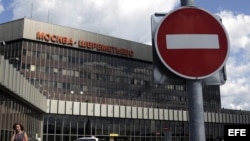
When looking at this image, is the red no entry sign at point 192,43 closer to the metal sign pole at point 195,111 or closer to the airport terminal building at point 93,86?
the metal sign pole at point 195,111

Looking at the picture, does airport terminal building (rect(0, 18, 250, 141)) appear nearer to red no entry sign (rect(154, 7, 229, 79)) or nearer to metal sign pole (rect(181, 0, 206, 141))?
red no entry sign (rect(154, 7, 229, 79))

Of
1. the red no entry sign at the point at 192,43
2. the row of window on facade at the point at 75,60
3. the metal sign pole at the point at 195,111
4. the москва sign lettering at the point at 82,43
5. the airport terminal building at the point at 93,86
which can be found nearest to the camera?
the metal sign pole at the point at 195,111

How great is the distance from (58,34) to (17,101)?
54.2 meters

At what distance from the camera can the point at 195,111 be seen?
3.07 m

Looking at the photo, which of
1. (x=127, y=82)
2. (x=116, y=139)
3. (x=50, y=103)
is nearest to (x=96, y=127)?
(x=116, y=139)

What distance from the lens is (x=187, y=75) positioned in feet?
10.3

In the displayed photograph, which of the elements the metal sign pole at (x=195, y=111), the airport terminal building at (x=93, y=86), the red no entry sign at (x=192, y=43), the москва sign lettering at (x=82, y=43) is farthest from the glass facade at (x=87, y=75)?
the metal sign pole at (x=195, y=111)

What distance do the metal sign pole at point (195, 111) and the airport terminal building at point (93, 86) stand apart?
213 feet

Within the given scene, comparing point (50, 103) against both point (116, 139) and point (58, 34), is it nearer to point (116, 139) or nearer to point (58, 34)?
point (116, 139)

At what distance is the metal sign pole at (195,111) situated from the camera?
3.02m

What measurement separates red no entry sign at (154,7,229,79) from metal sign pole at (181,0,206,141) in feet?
0.25

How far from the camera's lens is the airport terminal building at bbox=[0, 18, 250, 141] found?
74438mm

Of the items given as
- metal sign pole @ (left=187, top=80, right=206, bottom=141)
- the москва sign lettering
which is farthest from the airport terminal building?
metal sign pole @ (left=187, top=80, right=206, bottom=141)

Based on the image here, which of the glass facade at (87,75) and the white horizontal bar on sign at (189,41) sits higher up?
the glass facade at (87,75)
